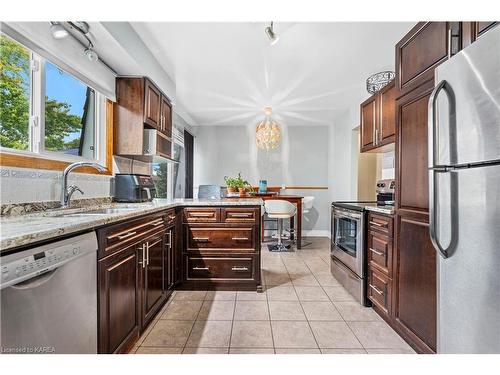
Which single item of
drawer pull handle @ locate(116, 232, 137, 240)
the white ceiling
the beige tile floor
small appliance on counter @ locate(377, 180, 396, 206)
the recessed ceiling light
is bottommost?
the beige tile floor

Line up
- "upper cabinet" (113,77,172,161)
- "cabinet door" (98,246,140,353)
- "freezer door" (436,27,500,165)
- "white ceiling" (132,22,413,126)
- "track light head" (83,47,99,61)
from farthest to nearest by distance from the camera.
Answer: "upper cabinet" (113,77,172,161)
"white ceiling" (132,22,413,126)
"track light head" (83,47,99,61)
"cabinet door" (98,246,140,353)
"freezer door" (436,27,500,165)

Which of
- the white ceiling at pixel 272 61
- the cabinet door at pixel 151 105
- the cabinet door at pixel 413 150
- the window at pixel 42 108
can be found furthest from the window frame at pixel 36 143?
the cabinet door at pixel 413 150

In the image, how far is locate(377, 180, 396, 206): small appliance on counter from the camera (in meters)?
2.62

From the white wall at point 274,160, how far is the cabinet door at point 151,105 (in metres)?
3.01

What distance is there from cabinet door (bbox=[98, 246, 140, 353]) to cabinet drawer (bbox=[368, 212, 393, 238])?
73.8 inches

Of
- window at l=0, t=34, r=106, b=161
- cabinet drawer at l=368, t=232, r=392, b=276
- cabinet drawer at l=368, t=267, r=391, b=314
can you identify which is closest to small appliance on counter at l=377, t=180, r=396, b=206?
cabinet drawer at l=368, t=232, r=392, b=276

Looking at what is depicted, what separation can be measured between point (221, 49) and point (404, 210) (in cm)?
242

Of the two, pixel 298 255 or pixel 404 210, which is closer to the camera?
pixel 404 210

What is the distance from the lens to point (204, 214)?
2.64 metres

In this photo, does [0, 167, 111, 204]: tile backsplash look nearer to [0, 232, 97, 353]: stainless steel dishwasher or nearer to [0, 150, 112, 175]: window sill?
[0, 150, 112, 175]: window sill

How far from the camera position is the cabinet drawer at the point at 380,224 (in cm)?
201
